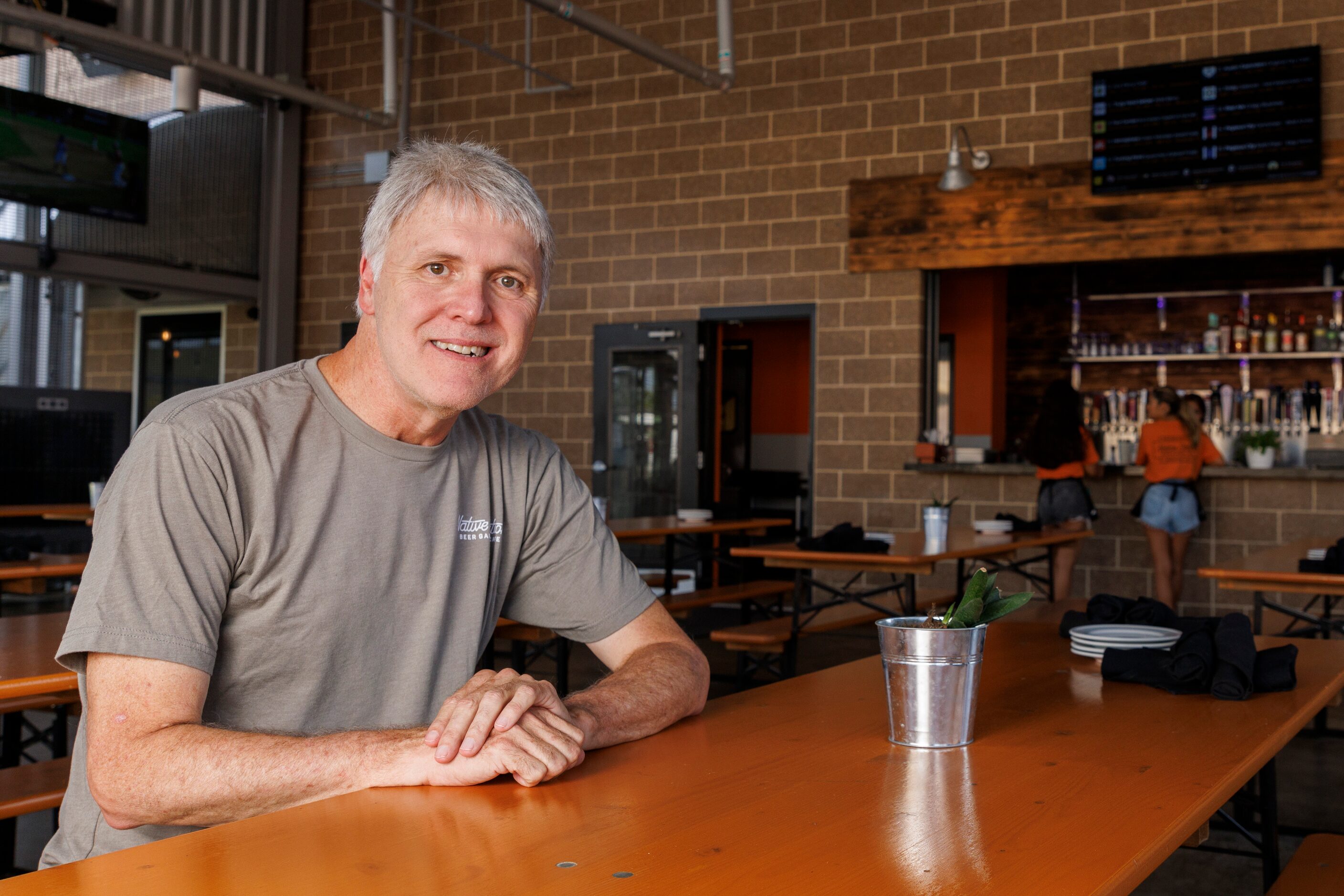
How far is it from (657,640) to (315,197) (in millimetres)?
8388

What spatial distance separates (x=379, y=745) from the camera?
3.59ft

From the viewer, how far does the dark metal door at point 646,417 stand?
8.00 m

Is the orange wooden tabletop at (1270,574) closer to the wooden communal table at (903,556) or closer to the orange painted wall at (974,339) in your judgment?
the wooden communal table at (903,556)

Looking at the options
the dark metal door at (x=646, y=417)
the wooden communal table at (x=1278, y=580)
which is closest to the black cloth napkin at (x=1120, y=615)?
the wooden communal table at (x=1278, y=580)

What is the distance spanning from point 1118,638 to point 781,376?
30.5ft

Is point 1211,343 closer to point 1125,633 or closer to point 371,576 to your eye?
point 1125,633

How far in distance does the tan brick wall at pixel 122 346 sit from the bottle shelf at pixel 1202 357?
5935mm

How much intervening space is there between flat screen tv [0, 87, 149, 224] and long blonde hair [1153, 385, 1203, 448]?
622cm

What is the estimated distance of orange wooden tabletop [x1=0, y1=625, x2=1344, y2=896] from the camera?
84cm

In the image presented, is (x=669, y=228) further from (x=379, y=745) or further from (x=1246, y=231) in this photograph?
(x=379, y=745)

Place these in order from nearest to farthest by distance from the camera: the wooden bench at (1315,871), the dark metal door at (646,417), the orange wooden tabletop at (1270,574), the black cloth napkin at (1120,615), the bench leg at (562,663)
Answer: the wooden bench at (1315,871) → the black cloth napkin at (1120,615) → the orange wooden tabletop at (1270,574) → the bench leg at (562,663) → the dark metal door at (646,417)

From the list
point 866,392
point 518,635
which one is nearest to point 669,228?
point 866,392

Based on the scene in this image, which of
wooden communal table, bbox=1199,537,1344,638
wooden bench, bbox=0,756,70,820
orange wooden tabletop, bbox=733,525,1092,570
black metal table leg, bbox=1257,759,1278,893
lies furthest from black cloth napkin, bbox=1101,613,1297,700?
orange wooden tabletop, bbox=733,525,1092,570

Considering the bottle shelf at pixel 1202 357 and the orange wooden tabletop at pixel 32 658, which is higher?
the bottle shelf at pixel 1202 357
